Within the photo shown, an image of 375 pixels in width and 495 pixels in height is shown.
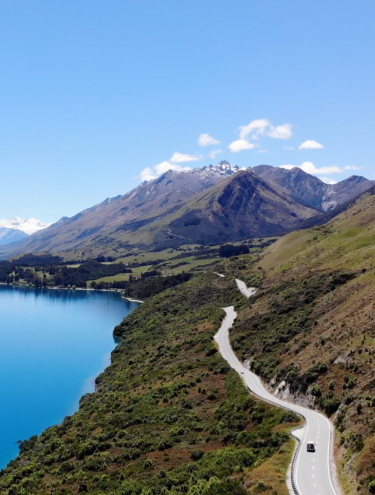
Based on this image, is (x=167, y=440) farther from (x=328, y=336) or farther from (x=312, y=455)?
(x=328, y=336)

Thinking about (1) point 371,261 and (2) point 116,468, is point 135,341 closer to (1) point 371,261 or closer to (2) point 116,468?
(1) point 371,261

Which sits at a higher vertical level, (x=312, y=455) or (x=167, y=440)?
(x=312, y=455)

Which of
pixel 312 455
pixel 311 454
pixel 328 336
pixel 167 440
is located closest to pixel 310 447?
pixel 311 454

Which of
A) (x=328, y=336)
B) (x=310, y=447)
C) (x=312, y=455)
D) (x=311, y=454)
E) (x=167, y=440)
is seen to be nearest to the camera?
(x=312, y=455)

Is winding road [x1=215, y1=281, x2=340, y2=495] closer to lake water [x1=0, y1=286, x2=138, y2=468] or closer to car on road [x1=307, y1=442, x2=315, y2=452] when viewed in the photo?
car on road [x1=307, y1=442, x2=315, y2=452]

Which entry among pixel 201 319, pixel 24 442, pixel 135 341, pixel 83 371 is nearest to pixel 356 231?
pixel 201 319

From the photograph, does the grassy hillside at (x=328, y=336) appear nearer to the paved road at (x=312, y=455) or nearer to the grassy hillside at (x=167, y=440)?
the paved road at (x=312, y=455)

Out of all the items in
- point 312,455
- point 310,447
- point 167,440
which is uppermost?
point 310,447
